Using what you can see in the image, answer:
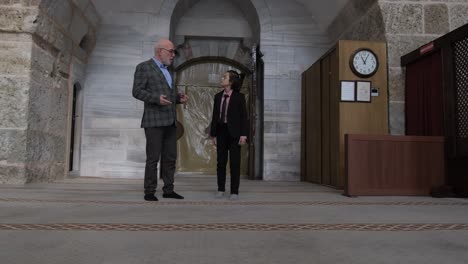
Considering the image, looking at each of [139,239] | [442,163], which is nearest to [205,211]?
[139,239]

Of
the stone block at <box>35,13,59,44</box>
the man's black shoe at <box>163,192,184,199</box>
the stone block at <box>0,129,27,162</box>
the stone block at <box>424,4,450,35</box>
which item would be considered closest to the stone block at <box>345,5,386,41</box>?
the stone block at <box>424,4,450,35</box>

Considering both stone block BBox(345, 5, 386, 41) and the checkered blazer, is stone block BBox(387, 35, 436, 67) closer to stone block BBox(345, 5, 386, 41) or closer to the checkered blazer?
stone block BBox(345, 5, 386, 41)

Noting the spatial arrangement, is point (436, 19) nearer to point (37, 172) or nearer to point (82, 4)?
point (82, 4)

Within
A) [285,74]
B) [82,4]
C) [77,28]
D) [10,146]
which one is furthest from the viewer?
[285,74]

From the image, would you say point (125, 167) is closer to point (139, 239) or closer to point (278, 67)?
point (278, 67)

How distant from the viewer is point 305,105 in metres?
8.24

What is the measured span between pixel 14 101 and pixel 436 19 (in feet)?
19.4

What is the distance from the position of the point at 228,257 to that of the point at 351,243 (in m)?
0.70

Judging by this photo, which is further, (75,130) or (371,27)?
(75,130)

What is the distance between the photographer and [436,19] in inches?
253

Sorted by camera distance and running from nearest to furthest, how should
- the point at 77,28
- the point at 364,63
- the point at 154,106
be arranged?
the point at 154,106 → the point at 364,63 → the point at 77,28

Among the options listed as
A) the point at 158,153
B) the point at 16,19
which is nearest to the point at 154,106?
the point at 158,153

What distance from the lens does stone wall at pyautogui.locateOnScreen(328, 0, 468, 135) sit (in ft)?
20.7

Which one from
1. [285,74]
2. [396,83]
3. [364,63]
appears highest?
[285,74]
